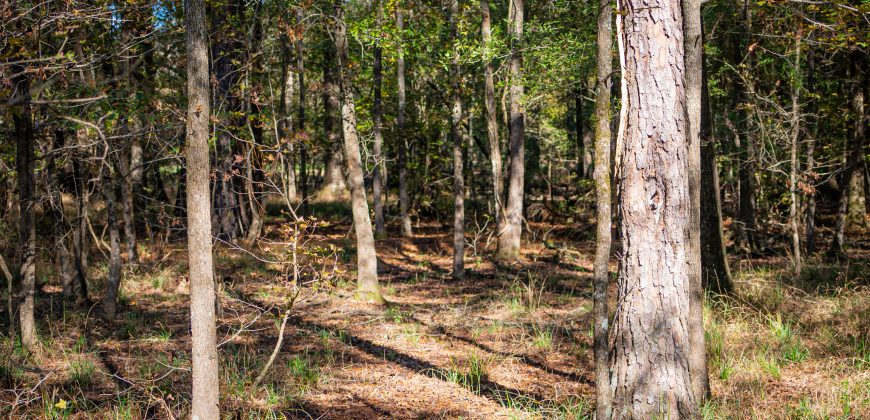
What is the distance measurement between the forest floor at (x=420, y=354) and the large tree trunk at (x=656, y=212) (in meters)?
0.64

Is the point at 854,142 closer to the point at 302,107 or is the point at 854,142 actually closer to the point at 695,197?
the point at 695,197

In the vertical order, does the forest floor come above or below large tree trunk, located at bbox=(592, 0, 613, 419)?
below

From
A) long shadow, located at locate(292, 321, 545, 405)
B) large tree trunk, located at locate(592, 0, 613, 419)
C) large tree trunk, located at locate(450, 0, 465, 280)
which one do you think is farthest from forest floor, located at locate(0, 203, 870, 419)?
large tree trunk, located at locate(450, 0, 465, 280)

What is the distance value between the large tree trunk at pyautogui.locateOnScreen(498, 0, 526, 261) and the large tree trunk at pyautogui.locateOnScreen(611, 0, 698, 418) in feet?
27.8

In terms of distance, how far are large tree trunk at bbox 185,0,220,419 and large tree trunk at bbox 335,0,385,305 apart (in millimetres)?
5477

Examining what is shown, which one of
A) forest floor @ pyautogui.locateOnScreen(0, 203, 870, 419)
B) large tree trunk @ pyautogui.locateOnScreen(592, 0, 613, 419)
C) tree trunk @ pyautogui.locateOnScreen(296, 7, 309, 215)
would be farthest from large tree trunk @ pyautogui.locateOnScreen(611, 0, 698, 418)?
tree trunk @ pyautogui.locateOnScreen(296, 7, 309, 215)

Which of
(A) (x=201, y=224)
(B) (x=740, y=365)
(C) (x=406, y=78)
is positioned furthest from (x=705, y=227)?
(C) (x=406, y=78)

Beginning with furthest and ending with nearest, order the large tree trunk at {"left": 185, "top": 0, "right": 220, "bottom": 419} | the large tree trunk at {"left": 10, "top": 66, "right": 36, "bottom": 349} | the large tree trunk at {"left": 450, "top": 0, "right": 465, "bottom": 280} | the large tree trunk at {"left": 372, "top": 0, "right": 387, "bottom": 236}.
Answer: the large tree trunk at {"left": 372, "top": 0, "right": 387, "bottom": 236}
the large tree trunk at {"left": 450, "top": 0, "right": 465, "bottom": 280}
the large tree trunk at {"left": 10, "top": 66, "right": 36, "bottom": 349}
the large tree trunk at {"left": 185, "top": 0, "right": 220, "bottom": 419}

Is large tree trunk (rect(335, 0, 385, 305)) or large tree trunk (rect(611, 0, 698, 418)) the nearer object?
large tree trunk (rect(611, 0, 698, 418))

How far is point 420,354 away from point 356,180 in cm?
357

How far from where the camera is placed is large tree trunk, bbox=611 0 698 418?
450 cm

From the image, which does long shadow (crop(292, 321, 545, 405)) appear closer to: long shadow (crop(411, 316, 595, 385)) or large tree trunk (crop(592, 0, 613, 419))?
long shadow (crop(411, 316, 595, 385))

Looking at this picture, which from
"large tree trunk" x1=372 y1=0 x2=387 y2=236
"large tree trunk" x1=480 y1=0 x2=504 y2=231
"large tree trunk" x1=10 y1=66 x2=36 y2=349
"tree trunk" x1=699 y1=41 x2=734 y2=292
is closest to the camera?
"large tree trunk" x1=10 y1=66 x2=36 y2=349

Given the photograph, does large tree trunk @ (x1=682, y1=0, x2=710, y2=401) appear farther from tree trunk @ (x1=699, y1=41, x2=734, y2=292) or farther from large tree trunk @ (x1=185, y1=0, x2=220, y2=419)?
large tree trunk @ (x1=185, y1=0, x2=220, y2=419)
